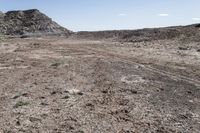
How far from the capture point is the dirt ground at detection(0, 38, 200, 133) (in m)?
8.99

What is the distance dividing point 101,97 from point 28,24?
64.0 metres

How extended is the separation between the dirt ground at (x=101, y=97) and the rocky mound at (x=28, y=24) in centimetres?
5220

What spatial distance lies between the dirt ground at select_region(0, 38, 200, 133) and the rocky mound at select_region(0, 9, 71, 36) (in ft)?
171

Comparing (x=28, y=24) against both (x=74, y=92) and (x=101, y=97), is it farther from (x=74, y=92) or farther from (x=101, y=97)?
(x=101, y=97)

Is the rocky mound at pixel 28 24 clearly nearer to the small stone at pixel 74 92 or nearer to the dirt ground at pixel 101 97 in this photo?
the dirt ground at pixel 101 97

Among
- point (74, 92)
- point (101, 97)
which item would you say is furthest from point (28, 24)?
point (101, 97)

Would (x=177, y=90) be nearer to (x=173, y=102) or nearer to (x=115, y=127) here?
(x=173, y=102)

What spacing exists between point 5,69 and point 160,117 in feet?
36.1

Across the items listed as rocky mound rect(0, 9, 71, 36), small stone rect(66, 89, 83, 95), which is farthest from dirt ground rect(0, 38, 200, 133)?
rocky mound rect(0, 9, 71, 36)

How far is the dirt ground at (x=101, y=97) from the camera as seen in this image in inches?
354

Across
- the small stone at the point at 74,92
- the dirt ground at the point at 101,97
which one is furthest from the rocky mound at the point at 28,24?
the small stone at the point at 74,92

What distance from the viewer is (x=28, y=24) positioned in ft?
242

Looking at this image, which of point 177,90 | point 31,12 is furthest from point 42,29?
point 177,90

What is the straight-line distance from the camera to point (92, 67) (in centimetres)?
1834
